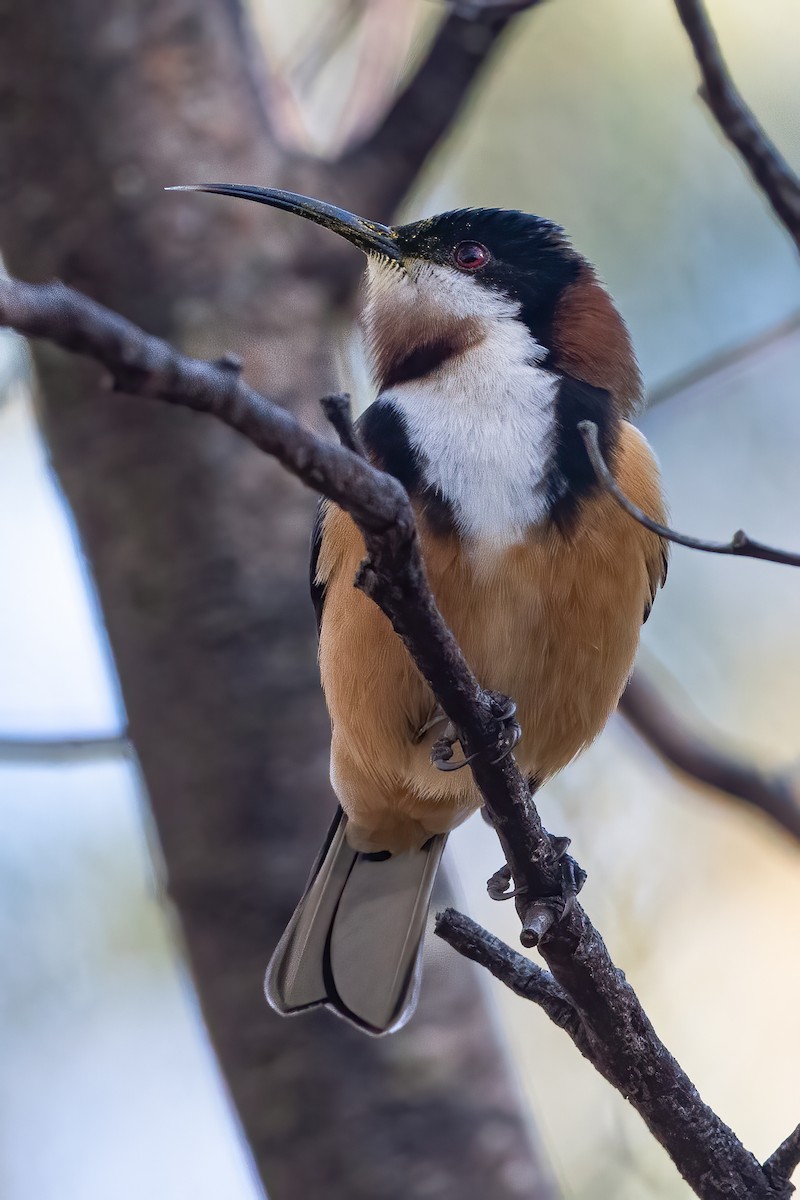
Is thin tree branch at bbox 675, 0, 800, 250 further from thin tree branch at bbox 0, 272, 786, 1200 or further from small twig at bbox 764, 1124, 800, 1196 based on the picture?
small twig at bbox 764, 1124, 800, 1196

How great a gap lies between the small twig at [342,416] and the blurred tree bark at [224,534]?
2366mm

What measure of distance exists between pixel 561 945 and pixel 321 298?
109 inches

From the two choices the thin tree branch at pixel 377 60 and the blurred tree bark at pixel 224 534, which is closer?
the blurred tree bark at pixel 224 534

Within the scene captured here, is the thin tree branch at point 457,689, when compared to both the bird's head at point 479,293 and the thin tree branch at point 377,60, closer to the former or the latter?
the bird's head at point 479,293

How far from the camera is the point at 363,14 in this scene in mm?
6145

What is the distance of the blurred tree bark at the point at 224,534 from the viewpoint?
3977mm

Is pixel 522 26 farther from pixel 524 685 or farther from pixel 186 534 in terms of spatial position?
pixel 524 685

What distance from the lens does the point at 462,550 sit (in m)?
3.28

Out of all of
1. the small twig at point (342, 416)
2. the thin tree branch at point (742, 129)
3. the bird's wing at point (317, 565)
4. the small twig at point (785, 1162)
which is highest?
the thin tree branch at point (742, 129)

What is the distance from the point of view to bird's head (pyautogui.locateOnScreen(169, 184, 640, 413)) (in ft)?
12.8

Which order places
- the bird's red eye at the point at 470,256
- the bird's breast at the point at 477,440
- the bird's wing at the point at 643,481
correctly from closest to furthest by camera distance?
1. the bird's breast at the point at 477,440
2. the bird's wing at the point at 643,481
3. the bird's red eye at the point at 470,256

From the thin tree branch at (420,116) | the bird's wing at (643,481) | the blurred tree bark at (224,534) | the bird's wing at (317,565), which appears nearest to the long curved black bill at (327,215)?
the thin tree branch at (420,116)

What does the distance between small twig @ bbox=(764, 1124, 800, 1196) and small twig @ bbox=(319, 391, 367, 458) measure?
1.56 metres

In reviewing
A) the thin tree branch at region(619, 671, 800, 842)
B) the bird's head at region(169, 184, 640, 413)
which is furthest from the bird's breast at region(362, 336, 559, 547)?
the thin tree branch at region(619, 671, 800, 842)
